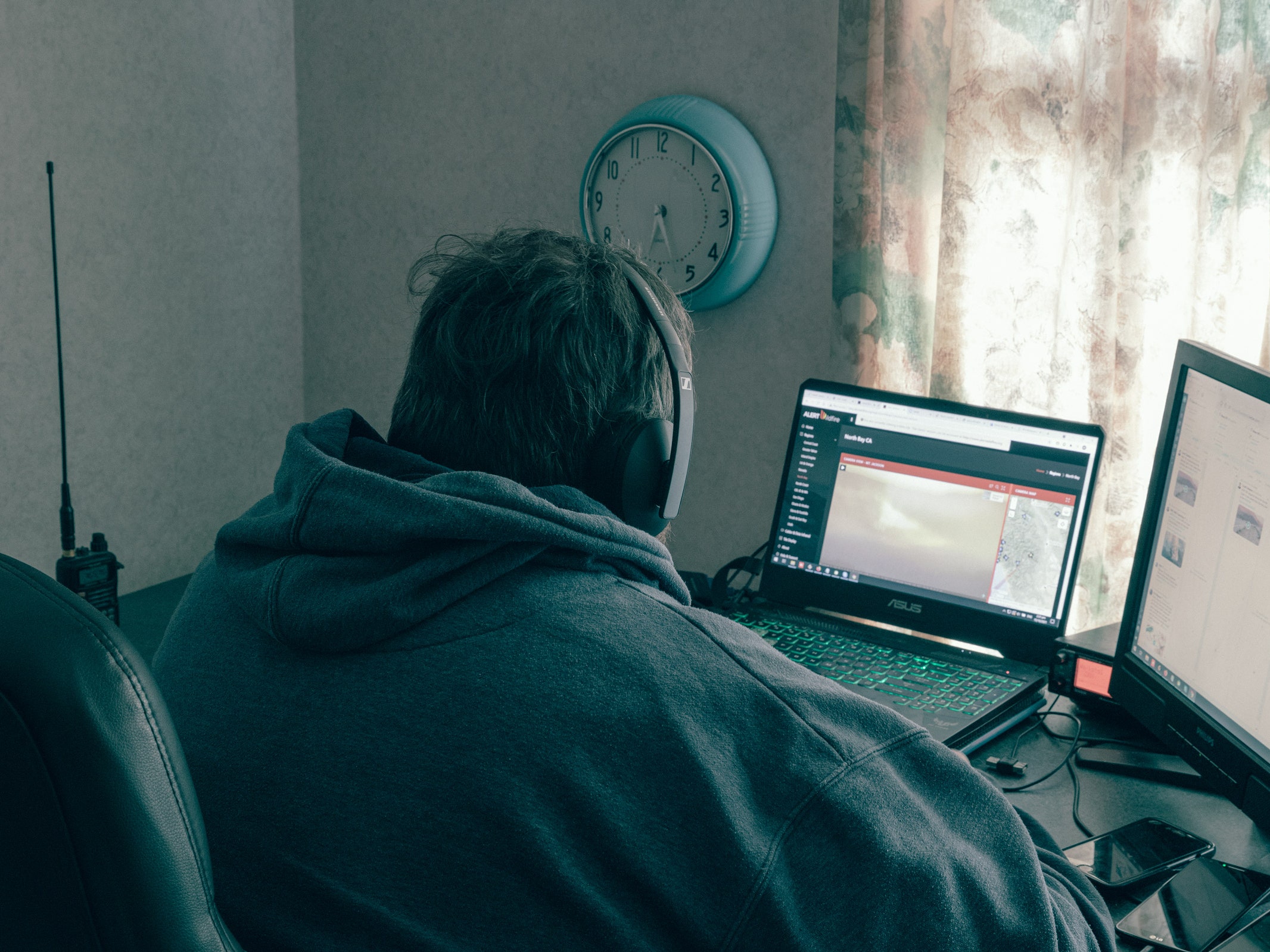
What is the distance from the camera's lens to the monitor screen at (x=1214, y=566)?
35.2 inches

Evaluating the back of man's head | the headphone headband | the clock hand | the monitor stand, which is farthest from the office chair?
the clock hand

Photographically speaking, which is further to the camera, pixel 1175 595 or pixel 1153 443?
pixel 1153 443

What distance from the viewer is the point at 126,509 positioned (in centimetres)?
215

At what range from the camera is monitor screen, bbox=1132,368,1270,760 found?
A: 2.94 ft

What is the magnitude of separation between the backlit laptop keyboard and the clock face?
2.57ft

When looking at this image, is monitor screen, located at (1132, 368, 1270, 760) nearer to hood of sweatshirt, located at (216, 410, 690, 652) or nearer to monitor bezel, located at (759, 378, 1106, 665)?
monitor bezel, located at (759, 378, 1106, 665)

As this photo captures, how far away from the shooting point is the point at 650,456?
899mm

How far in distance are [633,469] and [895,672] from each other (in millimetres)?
577

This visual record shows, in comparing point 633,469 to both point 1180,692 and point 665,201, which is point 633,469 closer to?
point 1180,692

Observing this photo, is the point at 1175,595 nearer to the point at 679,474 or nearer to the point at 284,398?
the point at 679,474

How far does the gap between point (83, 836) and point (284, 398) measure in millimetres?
2045

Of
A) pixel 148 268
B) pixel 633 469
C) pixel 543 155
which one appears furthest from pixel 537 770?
pixel 148 268

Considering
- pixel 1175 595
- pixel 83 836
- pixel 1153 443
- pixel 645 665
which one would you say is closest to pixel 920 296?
pixel 1153 443

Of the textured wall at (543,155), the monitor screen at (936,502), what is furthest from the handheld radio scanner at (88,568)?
the monitor screen at (936,502)
